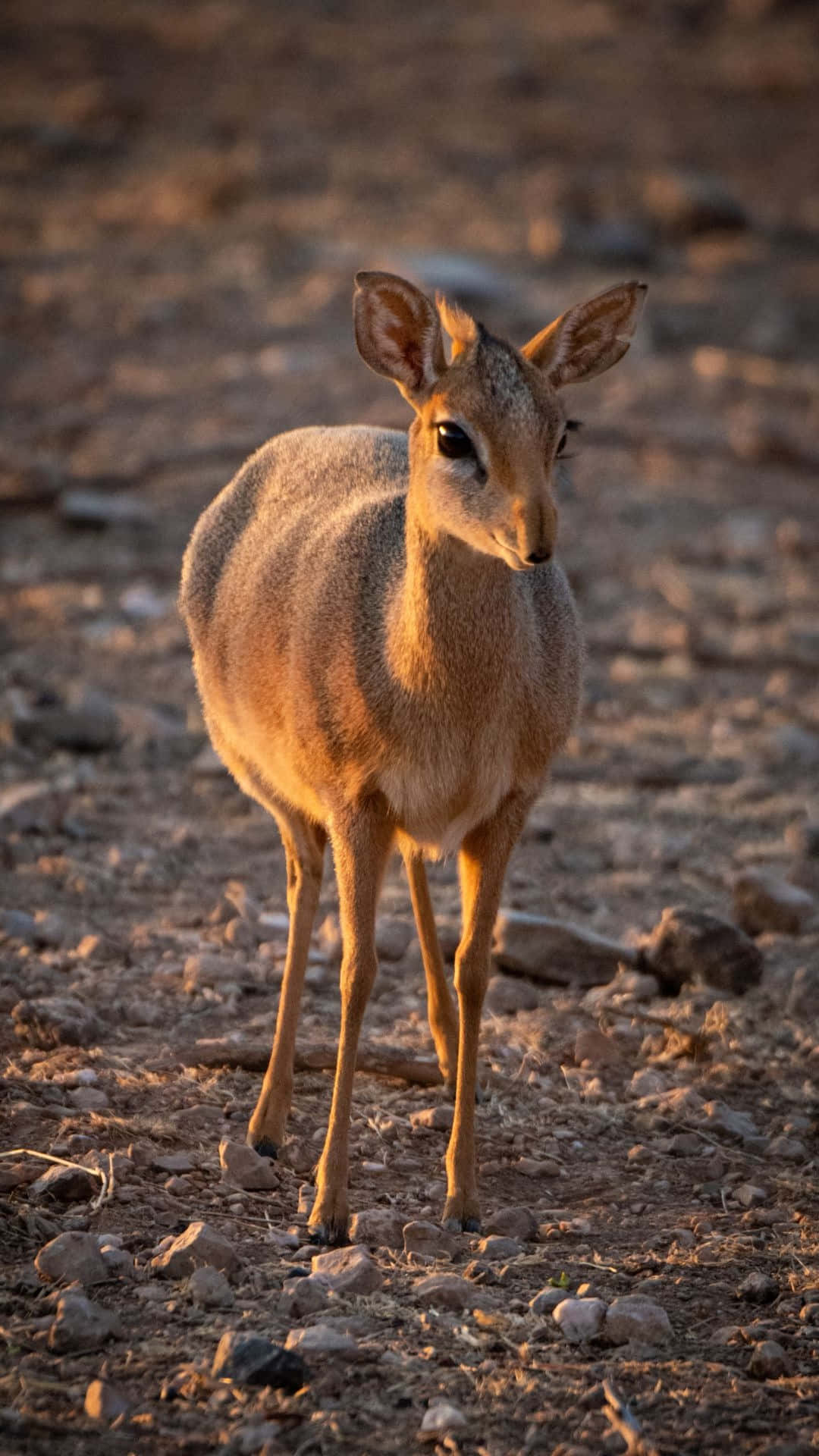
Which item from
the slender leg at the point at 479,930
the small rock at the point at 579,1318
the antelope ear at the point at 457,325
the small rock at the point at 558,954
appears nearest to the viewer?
the small rock at the point at 579,1318

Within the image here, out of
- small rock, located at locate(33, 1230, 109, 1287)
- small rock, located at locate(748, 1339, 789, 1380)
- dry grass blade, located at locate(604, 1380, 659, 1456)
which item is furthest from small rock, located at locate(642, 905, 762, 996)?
small rock, located at locate(33, 1230, 109, 1287)

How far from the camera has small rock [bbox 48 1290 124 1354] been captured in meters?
4.11

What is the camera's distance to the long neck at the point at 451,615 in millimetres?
5016

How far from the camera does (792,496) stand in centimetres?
1356

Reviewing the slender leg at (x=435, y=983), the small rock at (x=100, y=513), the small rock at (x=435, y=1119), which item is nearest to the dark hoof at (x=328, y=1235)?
the small rock at (x=435, y=1119)

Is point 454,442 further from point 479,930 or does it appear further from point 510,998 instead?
point 510,998

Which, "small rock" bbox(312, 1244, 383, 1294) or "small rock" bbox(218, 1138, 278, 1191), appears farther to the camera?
"small rock" bbox(218, 1138, 278, 1191)

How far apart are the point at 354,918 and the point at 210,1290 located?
46.9 inches

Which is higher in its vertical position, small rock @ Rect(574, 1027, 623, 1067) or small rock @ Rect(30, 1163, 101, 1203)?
small rock @ Rect(30, 1163, 101, 1203)

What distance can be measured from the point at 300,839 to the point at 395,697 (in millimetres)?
1001

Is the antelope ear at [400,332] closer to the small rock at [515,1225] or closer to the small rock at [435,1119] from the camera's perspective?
the small rock at [435,1119]

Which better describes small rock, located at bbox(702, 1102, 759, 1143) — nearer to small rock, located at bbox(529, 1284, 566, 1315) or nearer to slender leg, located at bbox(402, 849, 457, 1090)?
slender leg, located at bbox(402, 849, 457, 1090)

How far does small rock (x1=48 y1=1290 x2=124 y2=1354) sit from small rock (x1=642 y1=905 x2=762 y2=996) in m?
3.01

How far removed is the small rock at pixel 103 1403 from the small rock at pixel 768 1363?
4.91 ft
